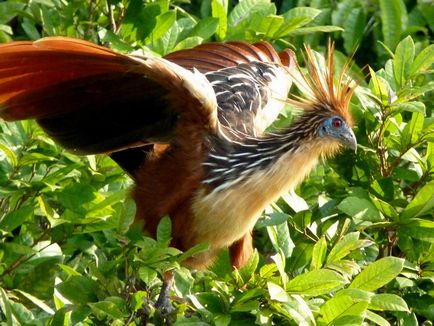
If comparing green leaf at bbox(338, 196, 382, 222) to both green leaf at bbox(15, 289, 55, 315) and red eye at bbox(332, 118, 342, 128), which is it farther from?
green leaf at bbox(15, 289, 55, 315)

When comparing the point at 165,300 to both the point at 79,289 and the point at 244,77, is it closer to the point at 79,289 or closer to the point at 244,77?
the point at 79,289

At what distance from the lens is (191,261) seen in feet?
16.3

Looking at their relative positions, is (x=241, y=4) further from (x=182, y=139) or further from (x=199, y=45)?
(x=182, y=139)

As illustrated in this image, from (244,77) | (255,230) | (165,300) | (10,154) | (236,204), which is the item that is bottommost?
(255,230)

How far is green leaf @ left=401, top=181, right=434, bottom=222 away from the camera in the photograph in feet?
14.5

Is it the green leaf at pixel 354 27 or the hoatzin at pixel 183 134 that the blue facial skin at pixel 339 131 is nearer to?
the hoatzin at pixel 183 134

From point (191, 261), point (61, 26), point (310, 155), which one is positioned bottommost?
point (191, 261)

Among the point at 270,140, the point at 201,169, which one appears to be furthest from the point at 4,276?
the point at 270,140

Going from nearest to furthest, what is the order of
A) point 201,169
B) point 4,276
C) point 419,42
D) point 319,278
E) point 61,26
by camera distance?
point 319,278 → point 4,276 → point 201,169 → point 61,26 → point 419,42

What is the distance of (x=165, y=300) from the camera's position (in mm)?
4473

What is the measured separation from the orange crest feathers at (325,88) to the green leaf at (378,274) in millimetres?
1058

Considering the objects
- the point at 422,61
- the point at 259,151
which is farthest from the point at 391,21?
the point at 259,151

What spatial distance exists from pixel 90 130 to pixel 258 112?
1.03m

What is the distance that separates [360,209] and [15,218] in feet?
4.41
